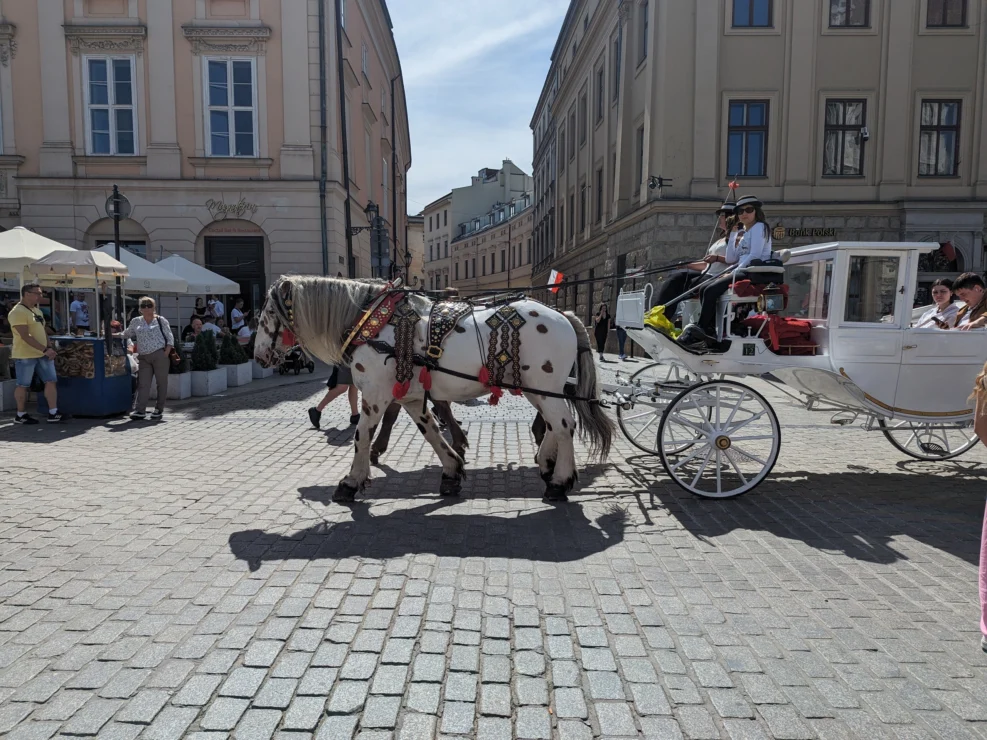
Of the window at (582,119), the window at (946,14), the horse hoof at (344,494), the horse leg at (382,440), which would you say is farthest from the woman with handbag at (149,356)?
the window at (582,119)

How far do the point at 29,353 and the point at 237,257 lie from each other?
1063 cm

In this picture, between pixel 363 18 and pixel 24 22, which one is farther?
pixel 363 18

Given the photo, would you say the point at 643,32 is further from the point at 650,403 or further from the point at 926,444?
the point at 650,403

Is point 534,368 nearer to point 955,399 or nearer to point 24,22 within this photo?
point 955,399

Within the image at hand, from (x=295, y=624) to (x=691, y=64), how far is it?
19305mm

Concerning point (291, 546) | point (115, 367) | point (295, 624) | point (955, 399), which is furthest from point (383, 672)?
point (115, 367)

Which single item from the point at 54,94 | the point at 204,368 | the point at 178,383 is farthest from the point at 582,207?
the point at 178,383

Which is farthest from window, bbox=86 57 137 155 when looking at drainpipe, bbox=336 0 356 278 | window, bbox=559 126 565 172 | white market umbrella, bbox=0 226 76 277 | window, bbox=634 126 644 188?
window, bbox=559 126 565 172

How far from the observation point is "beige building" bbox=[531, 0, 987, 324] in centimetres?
1842

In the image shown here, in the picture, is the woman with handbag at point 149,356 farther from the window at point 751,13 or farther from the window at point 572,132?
the window at point 572,132

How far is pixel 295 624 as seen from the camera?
10.1 feet

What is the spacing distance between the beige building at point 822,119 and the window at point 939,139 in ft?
0.09

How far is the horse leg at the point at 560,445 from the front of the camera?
5.02 m

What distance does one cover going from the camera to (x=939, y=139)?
62.0 ft
